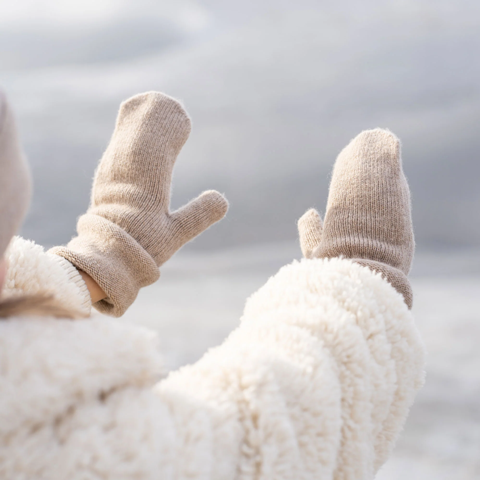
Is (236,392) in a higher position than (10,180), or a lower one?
lower

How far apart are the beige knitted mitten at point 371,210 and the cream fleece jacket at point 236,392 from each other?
279mm

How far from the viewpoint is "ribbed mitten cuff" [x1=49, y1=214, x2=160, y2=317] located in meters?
0.73

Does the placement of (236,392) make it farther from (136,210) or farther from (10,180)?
(136,210)

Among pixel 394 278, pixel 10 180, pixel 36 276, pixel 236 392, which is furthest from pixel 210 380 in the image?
pixel 394 278

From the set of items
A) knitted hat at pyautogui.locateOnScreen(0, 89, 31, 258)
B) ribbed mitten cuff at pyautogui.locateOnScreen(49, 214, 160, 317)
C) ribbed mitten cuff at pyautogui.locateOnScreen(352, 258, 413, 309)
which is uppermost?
knitted hat at pyautogui.locateOnScreen(0, 89, 31, 258)

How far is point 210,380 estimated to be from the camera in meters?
0.34

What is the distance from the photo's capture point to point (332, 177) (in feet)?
2.98

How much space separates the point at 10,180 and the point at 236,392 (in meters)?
0.19

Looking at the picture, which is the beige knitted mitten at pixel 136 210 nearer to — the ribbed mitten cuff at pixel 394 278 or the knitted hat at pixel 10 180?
the ribbed mitten cuff at pixel 394 278

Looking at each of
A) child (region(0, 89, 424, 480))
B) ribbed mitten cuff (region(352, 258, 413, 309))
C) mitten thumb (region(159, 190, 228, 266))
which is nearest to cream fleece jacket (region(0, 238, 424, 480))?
child (region(0, 89, 424, 480))

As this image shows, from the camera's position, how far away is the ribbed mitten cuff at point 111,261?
73cm

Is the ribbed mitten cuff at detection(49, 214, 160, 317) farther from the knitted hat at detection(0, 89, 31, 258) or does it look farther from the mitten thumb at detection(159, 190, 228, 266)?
the knitted hat at detection(0, 89, 31, 258)

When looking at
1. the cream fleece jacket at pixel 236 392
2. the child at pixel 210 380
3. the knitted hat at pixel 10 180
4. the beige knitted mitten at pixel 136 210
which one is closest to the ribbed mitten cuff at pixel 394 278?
the child at pixel 210 380

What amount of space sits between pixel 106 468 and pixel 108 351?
0.06 meters
